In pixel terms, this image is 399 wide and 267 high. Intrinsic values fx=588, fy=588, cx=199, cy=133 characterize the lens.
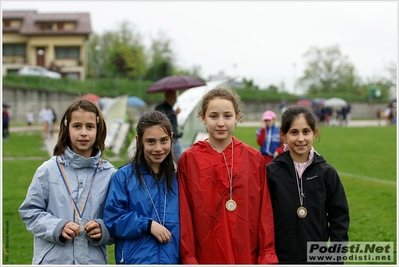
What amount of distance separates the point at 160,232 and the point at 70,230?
0.58 m

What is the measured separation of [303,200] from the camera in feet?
13.2

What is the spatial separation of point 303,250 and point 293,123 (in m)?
0.89

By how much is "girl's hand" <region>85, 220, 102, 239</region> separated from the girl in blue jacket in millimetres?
69

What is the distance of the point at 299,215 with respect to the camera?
399 centimetres

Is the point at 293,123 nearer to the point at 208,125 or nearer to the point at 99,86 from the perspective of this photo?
the point at 208,125

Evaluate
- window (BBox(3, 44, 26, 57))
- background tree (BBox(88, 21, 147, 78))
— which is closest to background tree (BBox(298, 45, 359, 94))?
background tree (BBox(88, 21, 147, 78))

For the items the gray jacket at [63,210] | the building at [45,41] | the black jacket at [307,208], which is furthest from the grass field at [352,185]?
the building at [45,41]

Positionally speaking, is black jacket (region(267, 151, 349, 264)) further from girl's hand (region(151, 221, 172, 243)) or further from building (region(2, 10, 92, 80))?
building (region(2, 10, 92, 80))

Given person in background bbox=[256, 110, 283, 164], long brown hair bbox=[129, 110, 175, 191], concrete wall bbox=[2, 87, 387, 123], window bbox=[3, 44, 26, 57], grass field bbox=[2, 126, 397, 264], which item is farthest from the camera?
window bbox=[3, 44, 26, 57]

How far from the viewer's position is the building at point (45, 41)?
64625mm

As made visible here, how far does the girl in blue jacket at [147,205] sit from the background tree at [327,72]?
7631cm

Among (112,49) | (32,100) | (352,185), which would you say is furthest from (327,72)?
(352,185)

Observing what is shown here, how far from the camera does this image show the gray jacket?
3857 millimetres

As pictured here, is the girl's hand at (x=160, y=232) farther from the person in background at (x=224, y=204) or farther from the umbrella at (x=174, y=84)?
the umbrella at (x=174, y=84)
